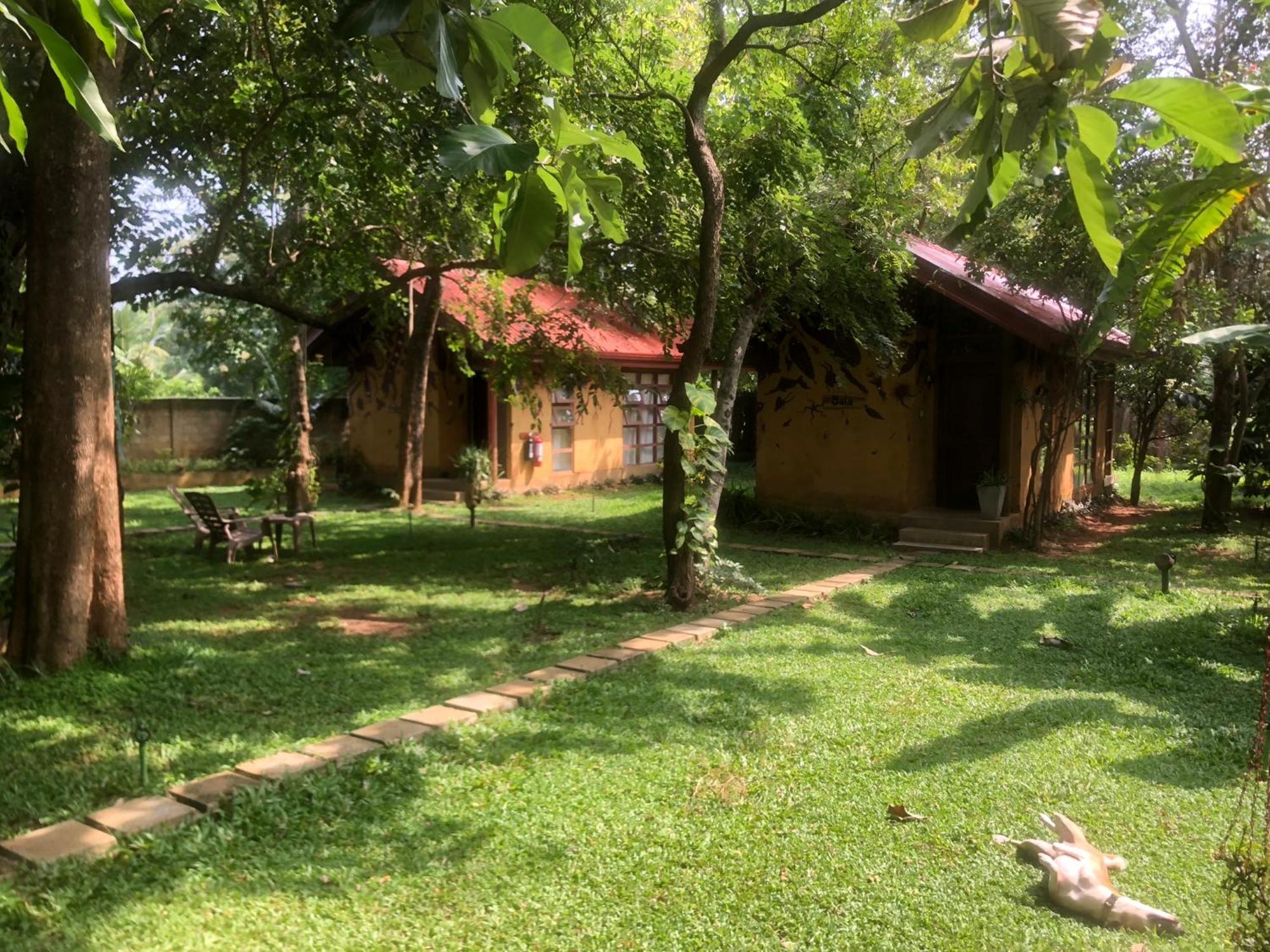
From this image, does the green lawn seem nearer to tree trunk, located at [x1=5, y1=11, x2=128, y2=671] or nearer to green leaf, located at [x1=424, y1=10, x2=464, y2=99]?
A: tree trunk, located at [x1=5, y1=11, x2=128, y2=671]

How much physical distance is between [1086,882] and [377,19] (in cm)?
339

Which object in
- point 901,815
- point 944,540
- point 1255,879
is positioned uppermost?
point 944,540

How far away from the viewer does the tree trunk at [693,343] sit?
759cm

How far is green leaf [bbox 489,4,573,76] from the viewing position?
204 centimetres

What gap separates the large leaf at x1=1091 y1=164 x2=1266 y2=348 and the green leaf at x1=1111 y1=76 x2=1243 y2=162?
Result: 895 millimetres

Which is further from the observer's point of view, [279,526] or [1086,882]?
[279,526]

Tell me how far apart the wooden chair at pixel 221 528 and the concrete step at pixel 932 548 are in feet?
25.6

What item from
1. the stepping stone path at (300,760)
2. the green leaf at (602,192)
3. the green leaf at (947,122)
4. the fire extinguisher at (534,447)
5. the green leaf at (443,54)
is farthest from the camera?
the fire extinguisher at (534,447)

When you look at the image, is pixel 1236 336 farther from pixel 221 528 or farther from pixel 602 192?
pixel 221 528

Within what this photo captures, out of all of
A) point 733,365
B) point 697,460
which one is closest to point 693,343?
point 697,460

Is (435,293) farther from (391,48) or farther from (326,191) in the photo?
(391,48)

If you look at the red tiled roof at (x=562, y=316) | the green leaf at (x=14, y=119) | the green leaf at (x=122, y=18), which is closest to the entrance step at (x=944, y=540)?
the red tiled roof at (x=562, y=316)

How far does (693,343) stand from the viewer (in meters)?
7.92

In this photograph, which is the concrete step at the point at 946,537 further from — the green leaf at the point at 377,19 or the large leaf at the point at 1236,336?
the green leaf at the point at 377,19
